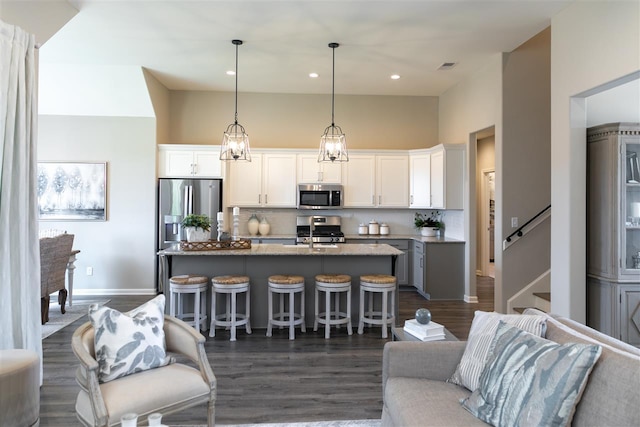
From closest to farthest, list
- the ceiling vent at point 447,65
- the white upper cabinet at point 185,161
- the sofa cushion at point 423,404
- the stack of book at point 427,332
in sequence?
the sofa cushion at point 423,404
the stack of book at point 427,332
the ceiling vent at point 447,65
the white upper cabinet at point 185,161

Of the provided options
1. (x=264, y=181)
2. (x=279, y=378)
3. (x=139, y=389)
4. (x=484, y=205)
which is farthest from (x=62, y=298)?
(x=484, y=205)

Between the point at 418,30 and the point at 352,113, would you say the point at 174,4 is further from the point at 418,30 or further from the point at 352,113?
the point at 352,113

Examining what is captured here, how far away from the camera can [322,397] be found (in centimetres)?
293

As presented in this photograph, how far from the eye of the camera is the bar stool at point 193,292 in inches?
166

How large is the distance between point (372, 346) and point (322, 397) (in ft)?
3.98

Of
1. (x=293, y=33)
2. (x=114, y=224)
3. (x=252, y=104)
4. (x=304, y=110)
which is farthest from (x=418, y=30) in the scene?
(x=114, y=224)

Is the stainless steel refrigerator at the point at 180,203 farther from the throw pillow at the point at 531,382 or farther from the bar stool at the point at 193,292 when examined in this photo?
the throw pillow at the point at 531,382

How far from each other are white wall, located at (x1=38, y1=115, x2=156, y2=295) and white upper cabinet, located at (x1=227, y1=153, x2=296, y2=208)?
4.33ft

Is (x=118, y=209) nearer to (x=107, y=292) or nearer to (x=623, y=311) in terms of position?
(x=107, y=292)

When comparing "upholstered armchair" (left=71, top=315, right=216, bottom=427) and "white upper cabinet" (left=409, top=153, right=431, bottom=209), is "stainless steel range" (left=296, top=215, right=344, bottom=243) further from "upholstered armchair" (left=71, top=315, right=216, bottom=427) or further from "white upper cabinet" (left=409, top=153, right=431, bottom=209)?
"upholstered armchair" (left=71, top=315, right=216, bottom=427)

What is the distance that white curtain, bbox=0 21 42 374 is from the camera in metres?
2.86

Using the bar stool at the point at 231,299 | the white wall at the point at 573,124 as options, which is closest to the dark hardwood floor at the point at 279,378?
the bar stool at the point at 231,299

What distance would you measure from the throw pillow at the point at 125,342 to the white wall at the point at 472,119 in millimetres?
4277

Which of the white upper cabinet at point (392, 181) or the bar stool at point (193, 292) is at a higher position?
the white upper cabinet at point (392, 181)
